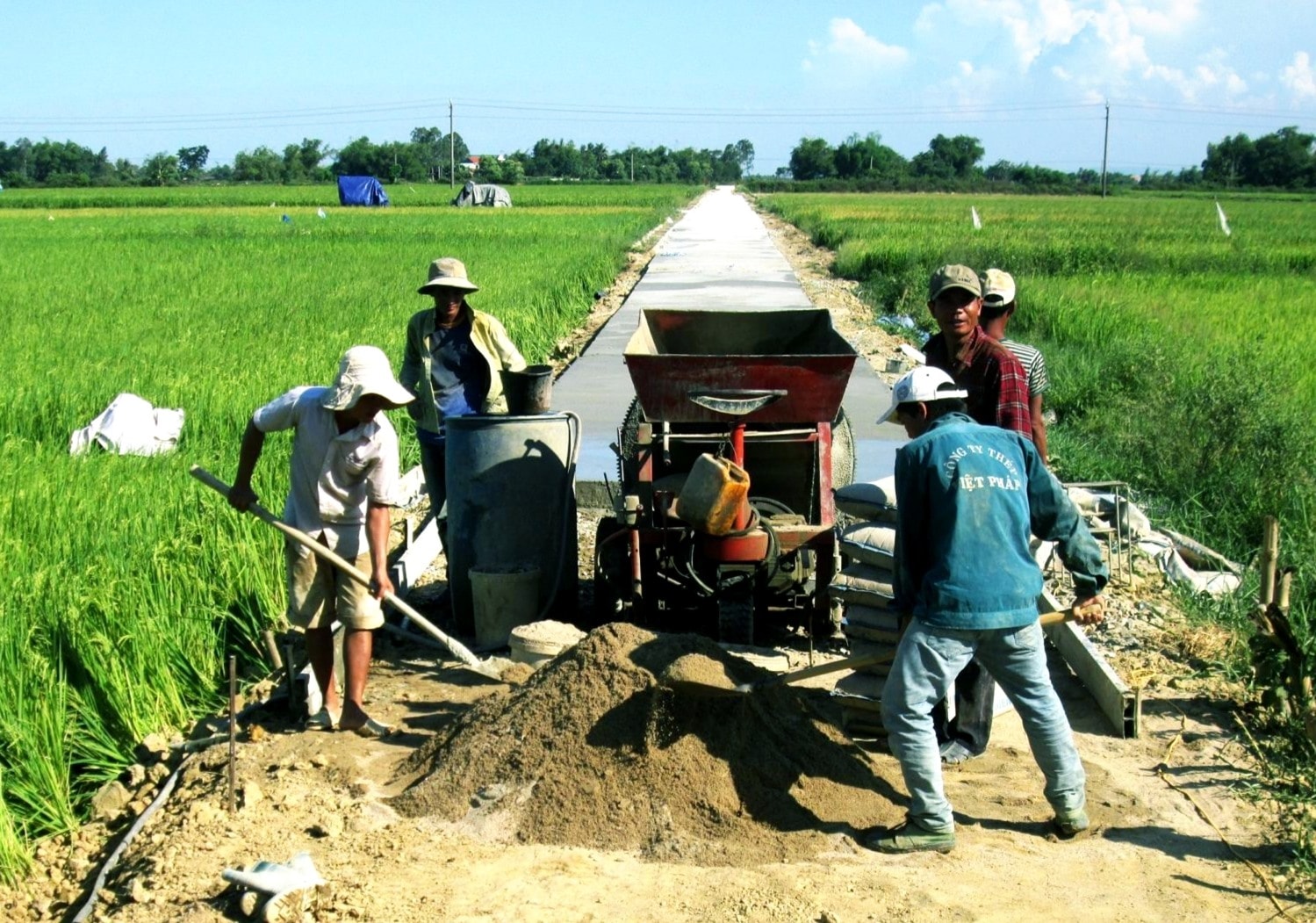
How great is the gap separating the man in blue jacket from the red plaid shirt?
785 mm

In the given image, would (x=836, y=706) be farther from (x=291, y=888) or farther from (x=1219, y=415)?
(x=1219, y=415)

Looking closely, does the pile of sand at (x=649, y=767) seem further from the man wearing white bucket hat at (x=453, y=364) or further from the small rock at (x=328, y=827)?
the man wearing white bucket hat at (x=453, y=364)

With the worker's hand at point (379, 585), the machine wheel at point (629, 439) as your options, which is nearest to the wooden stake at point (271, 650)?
the worker's hand at point (379, 585)

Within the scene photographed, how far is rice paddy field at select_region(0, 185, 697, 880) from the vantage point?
Answer: 5125 millimetres

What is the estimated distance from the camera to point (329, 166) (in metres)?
114

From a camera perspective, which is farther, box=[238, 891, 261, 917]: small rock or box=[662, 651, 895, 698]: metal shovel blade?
box=[662, 651, 895, 698]: metal shovel blade

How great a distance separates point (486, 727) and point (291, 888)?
1.10 m

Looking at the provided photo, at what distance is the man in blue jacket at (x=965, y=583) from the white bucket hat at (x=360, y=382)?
186 centimetres

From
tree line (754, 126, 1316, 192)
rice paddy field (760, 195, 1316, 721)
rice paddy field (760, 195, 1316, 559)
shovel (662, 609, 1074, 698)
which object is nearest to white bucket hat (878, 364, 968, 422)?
shovel (662, 609, 1074, 698)

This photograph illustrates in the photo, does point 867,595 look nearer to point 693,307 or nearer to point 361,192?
point 693,307

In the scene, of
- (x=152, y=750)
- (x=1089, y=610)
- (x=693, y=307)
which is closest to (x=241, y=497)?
(x=152, y=750)

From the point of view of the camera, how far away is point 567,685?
4.92m

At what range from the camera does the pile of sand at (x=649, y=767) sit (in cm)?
452

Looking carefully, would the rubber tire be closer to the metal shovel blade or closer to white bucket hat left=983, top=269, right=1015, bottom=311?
the metal shovel blade
